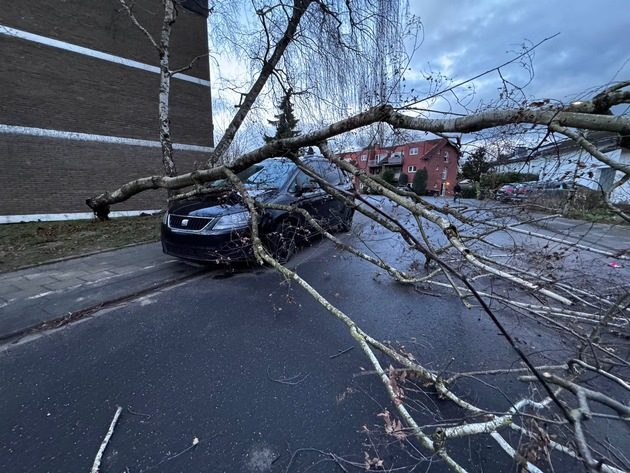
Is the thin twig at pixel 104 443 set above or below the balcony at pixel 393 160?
below

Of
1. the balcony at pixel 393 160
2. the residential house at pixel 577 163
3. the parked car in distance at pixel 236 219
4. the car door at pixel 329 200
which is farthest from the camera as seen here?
the car door at pixel 329 200

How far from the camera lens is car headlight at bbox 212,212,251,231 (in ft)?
13.4

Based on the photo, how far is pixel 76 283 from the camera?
4.09m

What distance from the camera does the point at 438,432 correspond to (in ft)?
3.98

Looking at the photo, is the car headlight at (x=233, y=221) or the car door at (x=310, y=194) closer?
the car headlight at (x=233, y=221)

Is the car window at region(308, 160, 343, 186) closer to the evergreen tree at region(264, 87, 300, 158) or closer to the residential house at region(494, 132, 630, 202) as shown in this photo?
the evergreen tree at region(264, 87, 300, 158)

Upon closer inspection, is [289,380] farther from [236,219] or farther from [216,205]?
[216,205]

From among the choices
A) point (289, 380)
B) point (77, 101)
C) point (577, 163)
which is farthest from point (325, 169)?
point (77, 101)

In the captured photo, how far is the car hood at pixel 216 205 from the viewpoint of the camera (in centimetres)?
416

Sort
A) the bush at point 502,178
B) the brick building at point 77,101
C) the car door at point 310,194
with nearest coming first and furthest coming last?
1. the bush at point 502,178
2. the car door at point 310,194
3. the brick building at point 77,101

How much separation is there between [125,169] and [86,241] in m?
7.12

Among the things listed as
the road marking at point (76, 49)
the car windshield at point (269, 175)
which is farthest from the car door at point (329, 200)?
the road marking at point (76, 49)

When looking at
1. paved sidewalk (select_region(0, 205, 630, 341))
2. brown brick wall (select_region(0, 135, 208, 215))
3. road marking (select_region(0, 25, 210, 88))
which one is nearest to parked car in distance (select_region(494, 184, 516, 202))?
paved sidewalk (select_region(0, 205, 630, 341))

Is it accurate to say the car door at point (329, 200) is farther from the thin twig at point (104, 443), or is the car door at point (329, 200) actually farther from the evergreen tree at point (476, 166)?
the thin twig at point (104, 443)
